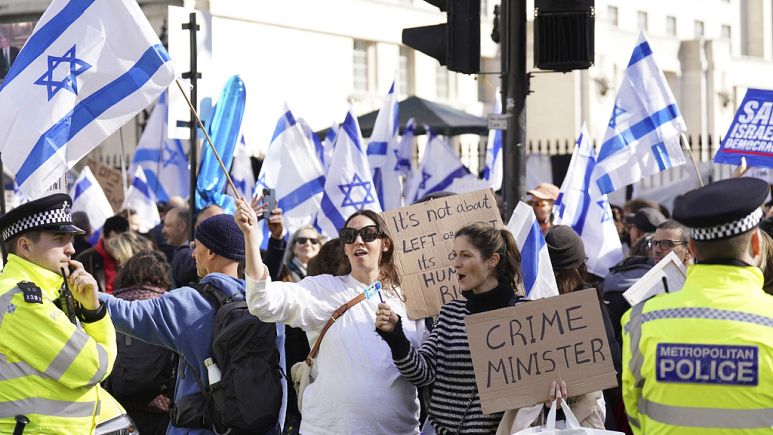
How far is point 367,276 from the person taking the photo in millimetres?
6434

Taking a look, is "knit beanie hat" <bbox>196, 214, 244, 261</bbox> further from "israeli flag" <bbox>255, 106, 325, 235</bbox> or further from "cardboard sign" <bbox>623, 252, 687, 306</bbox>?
"israeli flag" <bbox>255, 106, 325, 235</bbox>

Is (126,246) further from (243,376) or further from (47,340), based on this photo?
(47,340)

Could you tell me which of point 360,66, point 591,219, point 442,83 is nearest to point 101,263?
point 591,219

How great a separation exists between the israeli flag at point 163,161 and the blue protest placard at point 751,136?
9.30m

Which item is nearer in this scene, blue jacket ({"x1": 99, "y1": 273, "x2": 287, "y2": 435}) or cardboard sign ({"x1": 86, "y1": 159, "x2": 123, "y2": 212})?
blue jacket ({"x1": 99, "y1": 273, "x2": 287, "y2": 435})

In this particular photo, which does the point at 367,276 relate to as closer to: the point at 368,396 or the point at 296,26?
the point at 368,396

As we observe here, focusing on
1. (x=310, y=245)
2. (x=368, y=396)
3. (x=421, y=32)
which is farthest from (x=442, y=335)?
(x=310, y=245)

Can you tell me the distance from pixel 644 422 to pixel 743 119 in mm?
6301

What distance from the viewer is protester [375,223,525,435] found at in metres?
5.83

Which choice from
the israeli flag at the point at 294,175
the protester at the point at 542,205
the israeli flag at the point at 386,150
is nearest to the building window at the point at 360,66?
the israeli flag at the point at 386,150

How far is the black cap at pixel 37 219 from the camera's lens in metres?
5.66

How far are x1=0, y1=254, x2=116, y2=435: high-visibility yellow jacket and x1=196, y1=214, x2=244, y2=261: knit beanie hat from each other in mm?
1233

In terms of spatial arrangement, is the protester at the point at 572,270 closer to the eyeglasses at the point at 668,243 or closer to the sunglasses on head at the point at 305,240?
the eyeglasses at the point at 668,243

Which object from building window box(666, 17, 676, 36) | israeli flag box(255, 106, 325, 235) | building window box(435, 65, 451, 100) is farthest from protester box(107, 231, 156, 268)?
building window box(666, 17, 676, 36)
